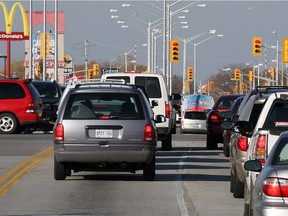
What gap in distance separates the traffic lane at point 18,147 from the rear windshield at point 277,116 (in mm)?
8235

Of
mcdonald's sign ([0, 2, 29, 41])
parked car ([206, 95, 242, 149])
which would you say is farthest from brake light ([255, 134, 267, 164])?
mcdonald's sign ([0, 2, 29, 41])

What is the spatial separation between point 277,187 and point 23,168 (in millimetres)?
13483

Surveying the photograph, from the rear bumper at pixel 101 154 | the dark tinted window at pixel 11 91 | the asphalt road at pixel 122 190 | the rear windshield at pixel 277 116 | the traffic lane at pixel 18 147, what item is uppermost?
the dark tinted window at pixel 11 91

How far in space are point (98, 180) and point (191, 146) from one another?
481 inches

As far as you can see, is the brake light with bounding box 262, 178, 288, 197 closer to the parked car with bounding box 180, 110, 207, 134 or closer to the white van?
the white van

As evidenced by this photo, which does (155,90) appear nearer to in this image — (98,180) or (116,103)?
(116,103)

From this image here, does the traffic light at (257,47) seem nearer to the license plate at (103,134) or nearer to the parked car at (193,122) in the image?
the parked car at (193,122)

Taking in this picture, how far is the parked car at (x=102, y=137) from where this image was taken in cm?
2022

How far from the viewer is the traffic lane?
25.4m

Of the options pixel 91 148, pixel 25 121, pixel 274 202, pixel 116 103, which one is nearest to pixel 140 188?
pixel 91 148

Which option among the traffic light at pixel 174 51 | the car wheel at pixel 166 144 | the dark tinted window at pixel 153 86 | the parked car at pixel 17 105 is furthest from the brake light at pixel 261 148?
the traffic light at pixel 174 51

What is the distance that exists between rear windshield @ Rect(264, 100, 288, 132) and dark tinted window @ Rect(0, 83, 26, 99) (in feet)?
75.7

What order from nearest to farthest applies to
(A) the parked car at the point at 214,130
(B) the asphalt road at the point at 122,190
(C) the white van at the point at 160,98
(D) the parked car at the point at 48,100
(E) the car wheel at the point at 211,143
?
(B) the asphalt road at the point at 122,190 < (C) the white van at the point at 160,98 < (A) the parked car at the point at 214,130 < (E) the car wheel at the point at 211,143 < (D) the parked car at the point at 48,100

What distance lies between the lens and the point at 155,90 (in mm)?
30078
